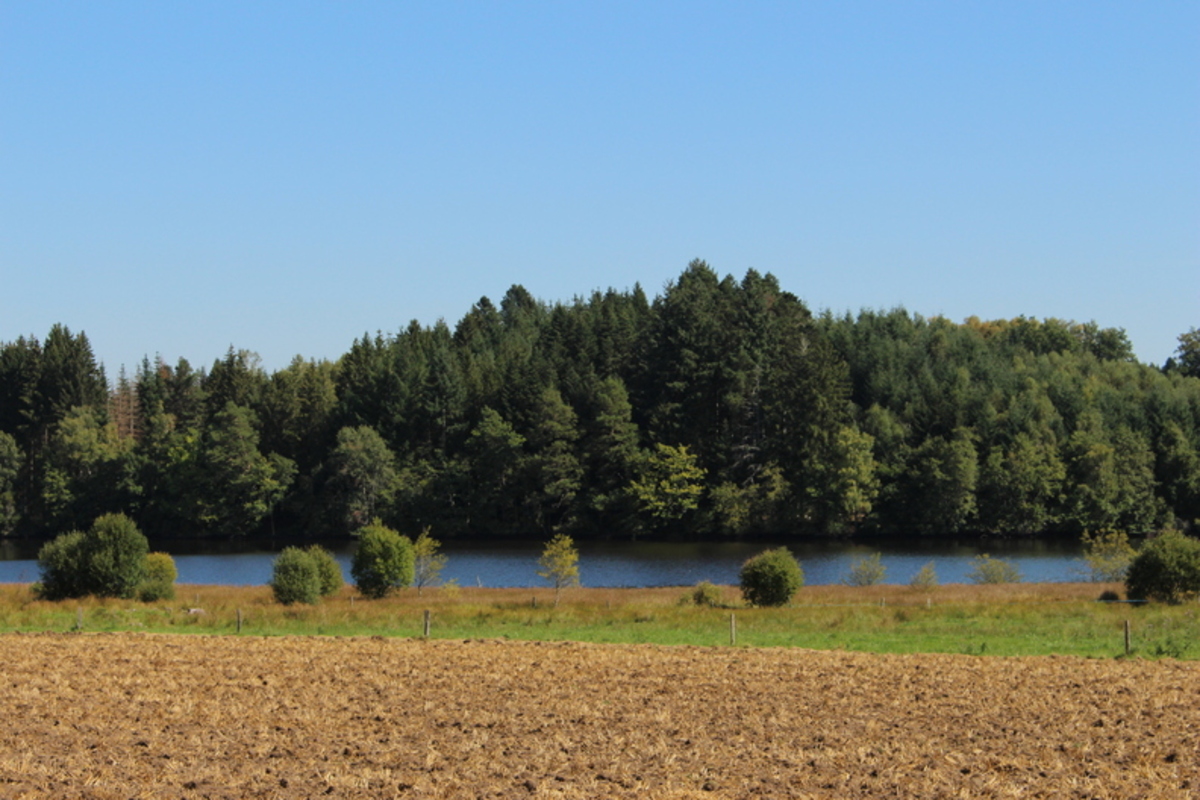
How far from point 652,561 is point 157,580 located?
44360 mm

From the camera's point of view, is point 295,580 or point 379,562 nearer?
point 295,580

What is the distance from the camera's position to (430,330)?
6614 inches

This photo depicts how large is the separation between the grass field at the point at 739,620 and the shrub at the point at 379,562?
2650mm

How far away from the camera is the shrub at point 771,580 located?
47.1 m

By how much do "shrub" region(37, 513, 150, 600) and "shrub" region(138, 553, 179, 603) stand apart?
527mm

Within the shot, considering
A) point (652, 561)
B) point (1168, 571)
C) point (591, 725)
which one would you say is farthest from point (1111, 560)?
point (591, 725)

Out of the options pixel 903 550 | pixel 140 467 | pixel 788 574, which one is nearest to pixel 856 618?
pixel 788 574

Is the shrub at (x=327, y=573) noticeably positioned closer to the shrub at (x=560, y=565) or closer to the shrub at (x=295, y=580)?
the shrub at (x=295, y=580)

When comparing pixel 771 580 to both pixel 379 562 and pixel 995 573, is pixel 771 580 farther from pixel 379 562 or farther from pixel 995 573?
pixel 995 573

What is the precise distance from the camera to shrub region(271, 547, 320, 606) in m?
49.8

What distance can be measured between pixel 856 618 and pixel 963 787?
79.1 ft

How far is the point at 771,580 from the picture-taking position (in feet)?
154

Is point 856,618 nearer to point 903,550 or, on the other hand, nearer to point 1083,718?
point 1083,718

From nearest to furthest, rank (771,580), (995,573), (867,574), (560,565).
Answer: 1. (771,580)
2. (560,565)
3. (995,573)
4. (867,574)
